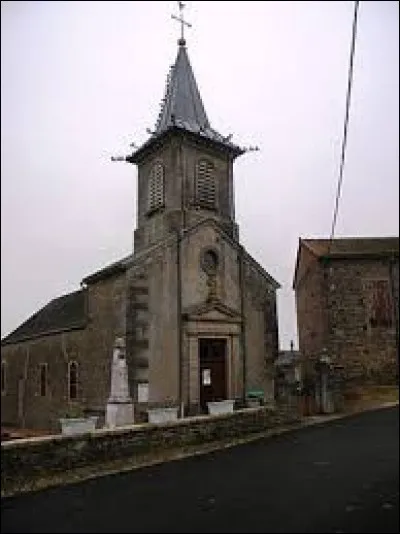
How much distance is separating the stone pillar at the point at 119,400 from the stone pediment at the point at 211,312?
4.33m

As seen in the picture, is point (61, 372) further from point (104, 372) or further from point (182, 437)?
point (182, 437)

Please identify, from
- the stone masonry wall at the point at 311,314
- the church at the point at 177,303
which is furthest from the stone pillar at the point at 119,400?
the stone masonry wall at the point at 311,314

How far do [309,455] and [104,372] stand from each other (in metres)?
8.14

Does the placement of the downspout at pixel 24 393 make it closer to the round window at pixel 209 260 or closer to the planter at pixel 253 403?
the round window at pixel 209 260

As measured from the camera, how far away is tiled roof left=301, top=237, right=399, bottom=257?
24078 millimetres

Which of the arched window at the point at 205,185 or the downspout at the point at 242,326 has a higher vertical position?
the arched window at the point at 205,185

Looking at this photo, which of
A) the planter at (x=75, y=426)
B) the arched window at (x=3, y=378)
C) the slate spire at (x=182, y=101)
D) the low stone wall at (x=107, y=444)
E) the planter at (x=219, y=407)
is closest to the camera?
the low stone wall at (x=107, y=444)

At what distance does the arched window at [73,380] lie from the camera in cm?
1928

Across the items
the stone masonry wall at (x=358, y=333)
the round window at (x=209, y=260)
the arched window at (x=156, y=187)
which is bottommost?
the stone masonry wall at (x=358, y=333)

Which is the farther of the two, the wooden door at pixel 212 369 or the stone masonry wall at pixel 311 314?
the stone masonry wall at pixel 311 314

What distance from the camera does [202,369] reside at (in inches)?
698

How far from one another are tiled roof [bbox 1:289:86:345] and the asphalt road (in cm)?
1004

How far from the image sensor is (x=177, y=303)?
1748 cm

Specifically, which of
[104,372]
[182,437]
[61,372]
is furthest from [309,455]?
[61,372]
